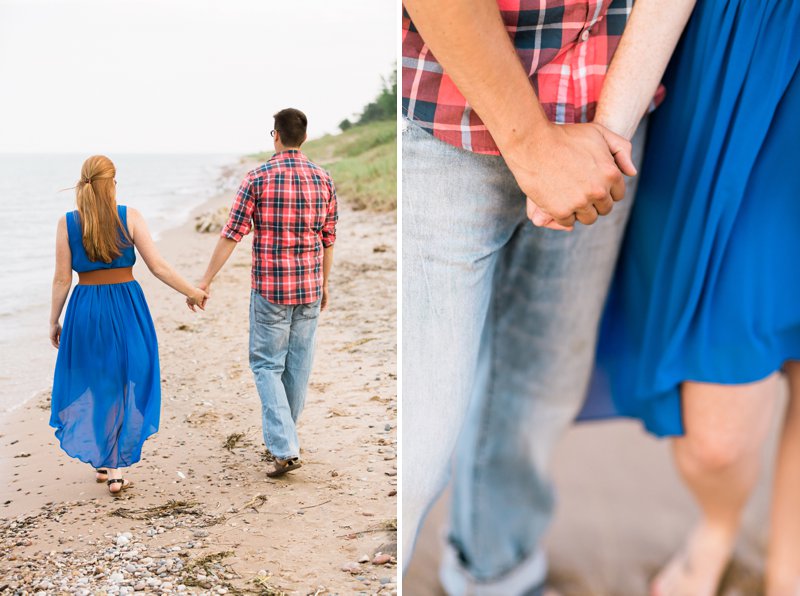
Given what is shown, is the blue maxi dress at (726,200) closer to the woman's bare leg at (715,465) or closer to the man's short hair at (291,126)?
the woman's bare leg at (715,465)

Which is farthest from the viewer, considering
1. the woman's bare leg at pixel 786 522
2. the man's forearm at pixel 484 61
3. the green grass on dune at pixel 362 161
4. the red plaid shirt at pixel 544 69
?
the green grass on dune at pixel 362 161

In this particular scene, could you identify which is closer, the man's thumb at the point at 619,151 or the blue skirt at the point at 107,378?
the man's thumb at the point at 619,151

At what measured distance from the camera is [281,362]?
1781 mm

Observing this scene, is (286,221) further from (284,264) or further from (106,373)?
(106,373)

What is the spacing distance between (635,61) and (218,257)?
3.21 ft

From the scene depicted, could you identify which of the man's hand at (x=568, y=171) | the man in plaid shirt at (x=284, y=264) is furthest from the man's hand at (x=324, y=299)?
the man's hand at (x=568, y=171)

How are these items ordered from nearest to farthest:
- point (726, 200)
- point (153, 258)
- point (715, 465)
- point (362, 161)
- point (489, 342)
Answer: point (726, 200) → point (715, 465) → point (489, 342) → point (153, 258) → point (362, 161)

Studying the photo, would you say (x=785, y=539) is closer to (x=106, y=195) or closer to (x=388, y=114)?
(x=388, y=114)

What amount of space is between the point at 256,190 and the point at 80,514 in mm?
800

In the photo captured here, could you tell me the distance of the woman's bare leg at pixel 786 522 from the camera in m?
1.40

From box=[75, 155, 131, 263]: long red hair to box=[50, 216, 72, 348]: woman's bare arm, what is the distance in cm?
4

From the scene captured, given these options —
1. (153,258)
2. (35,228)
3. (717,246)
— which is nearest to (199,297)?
(153,258)

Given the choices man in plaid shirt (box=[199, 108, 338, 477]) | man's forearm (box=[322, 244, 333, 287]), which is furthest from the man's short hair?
man's forearm (box=[322, 244, 333, 287])

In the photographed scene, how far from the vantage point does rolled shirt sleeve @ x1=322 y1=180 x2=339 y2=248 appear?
5.67ft
